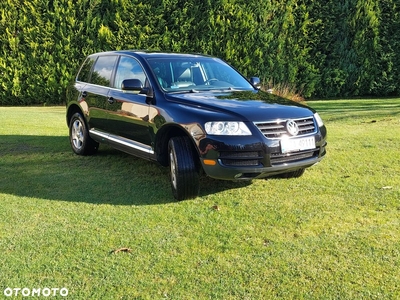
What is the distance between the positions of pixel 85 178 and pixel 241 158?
2208mm

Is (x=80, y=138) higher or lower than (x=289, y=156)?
lower

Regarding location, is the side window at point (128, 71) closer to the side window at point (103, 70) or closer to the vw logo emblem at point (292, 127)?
the side window at point (103, 70)

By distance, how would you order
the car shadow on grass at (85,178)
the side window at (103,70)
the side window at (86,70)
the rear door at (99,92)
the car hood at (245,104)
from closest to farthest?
the car hood at (245,104) < the car shadow on grass at (85,178) < the rear door at (99,92) < the side window at (103,70) < the side window at (86,70)

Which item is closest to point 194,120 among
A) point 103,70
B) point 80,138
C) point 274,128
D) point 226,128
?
point 226,128

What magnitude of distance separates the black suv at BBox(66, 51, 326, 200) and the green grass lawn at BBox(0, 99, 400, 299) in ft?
1.26

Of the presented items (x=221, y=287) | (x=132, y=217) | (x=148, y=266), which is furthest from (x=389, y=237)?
(x=132, y=217)

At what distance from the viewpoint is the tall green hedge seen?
44.0 ft

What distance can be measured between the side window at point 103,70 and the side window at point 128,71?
0.22 metres

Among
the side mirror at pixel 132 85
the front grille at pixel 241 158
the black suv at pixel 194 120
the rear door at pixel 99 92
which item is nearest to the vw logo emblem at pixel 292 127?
the black suv at pixel 194 120

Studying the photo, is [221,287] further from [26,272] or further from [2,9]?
[2,9]

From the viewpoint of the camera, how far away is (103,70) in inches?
241

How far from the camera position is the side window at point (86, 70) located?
21.5 feet

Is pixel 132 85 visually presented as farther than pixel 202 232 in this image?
Yes

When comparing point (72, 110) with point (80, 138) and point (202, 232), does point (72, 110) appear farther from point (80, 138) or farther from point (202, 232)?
point (202, 232)
